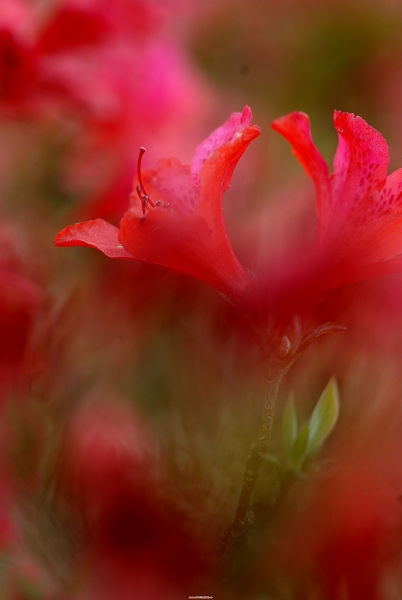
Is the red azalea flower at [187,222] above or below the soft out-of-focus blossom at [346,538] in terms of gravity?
above

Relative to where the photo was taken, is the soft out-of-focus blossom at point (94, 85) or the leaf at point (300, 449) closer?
the leaf at point (300, 449)

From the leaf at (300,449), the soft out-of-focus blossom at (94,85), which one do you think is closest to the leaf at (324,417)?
the leaf at (300,449)

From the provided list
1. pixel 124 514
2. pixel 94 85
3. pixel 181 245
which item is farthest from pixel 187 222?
pixel 94 85

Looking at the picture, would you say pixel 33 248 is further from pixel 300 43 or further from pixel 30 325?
pixel 300 43

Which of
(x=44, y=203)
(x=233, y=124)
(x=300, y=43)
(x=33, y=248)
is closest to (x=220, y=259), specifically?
(x=233, y=124)

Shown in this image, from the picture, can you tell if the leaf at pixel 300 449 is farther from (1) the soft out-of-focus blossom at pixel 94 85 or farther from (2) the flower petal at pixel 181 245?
(1) the soft out-of-focus blossom at pixel 94 85

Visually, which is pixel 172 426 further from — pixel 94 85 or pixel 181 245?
pixel 94 85

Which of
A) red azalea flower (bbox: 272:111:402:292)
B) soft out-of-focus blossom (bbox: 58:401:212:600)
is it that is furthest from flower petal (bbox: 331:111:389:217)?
soft out-of-focus blossom (bbox: 58:401:212:600)

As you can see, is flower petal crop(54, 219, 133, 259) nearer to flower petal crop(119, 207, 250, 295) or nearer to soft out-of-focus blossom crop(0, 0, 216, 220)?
flower petal crop(119, 207, 250, 295)
